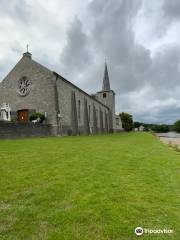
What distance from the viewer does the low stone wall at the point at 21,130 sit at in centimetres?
1941

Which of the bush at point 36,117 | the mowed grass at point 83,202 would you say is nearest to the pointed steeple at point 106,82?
the bush at point 36,117

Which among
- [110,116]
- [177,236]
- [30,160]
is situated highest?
[110,116]

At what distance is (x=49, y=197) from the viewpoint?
199 inches

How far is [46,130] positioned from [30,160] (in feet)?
55.8

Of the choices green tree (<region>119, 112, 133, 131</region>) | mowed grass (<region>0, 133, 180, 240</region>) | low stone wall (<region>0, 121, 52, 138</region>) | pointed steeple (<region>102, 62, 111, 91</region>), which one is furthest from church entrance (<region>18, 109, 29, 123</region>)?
green tree (<region>119, 112, 133, 131</region>)

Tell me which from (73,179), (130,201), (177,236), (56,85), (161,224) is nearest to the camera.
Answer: (177,236)

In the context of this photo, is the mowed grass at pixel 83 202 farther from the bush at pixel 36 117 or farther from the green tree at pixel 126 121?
the green tree at pixel 126 121

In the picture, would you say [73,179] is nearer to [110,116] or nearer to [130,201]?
[130,201]

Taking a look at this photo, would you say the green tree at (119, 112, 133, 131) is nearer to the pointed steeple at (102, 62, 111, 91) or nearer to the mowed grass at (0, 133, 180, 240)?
the pointed steeple at (102, 62, 111, 91)

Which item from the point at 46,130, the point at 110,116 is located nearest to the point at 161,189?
the point at 46,130

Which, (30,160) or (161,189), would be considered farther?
(30,160)

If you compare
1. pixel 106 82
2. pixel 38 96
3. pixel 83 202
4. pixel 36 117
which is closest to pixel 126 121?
pixel 106 82

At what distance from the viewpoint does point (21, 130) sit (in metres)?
21.0

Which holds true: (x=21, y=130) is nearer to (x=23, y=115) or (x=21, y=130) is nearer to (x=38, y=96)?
(x=38, y=96)
